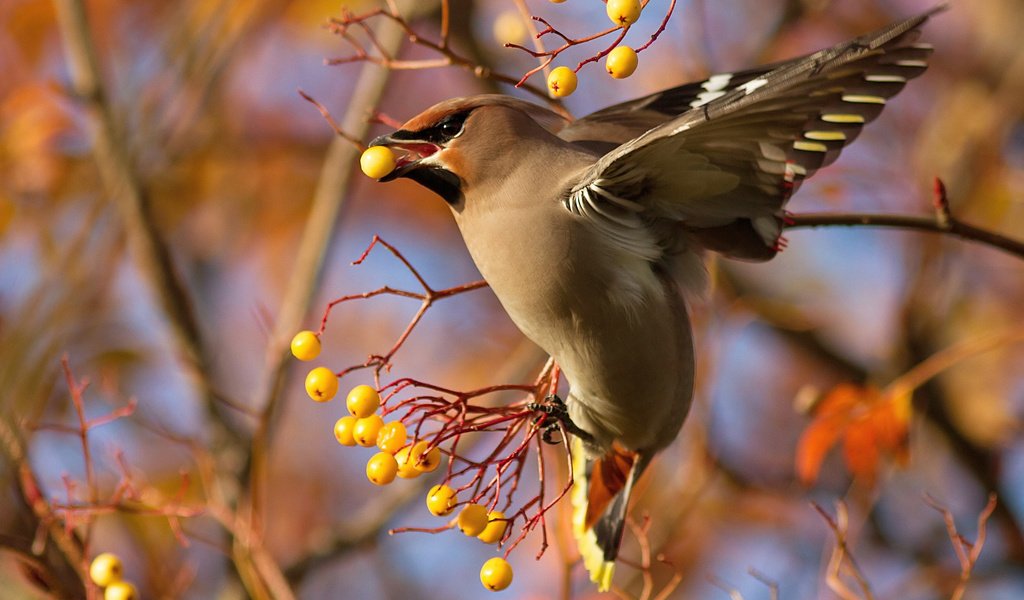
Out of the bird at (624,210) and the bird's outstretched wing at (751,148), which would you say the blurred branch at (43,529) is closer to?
the bird at (624,210)

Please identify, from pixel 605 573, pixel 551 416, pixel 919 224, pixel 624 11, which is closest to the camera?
pixel 624 11

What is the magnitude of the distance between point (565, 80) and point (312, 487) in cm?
560

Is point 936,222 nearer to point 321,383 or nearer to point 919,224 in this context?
point 919,224

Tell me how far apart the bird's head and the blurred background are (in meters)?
0.79

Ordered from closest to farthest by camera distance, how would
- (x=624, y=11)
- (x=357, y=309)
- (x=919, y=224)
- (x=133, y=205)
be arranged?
(x=624, y=11), (x=919, y=224), (x=133, y=205), (x=357, y=309)

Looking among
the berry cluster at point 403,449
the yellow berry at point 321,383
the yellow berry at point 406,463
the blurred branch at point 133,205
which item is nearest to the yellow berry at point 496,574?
the berry cluster at point 403,449

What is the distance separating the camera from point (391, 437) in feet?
7.59

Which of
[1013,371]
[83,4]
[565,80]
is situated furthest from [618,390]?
[1013,371]

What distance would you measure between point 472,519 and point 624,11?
1.04 meters

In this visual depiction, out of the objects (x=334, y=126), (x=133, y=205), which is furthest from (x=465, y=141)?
(x=133, y=205)

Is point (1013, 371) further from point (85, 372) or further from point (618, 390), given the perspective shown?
point (85, 372)

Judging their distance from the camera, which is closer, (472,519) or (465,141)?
(472,519)

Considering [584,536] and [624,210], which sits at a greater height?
[624,210]

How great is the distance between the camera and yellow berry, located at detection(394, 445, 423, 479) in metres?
2.35
